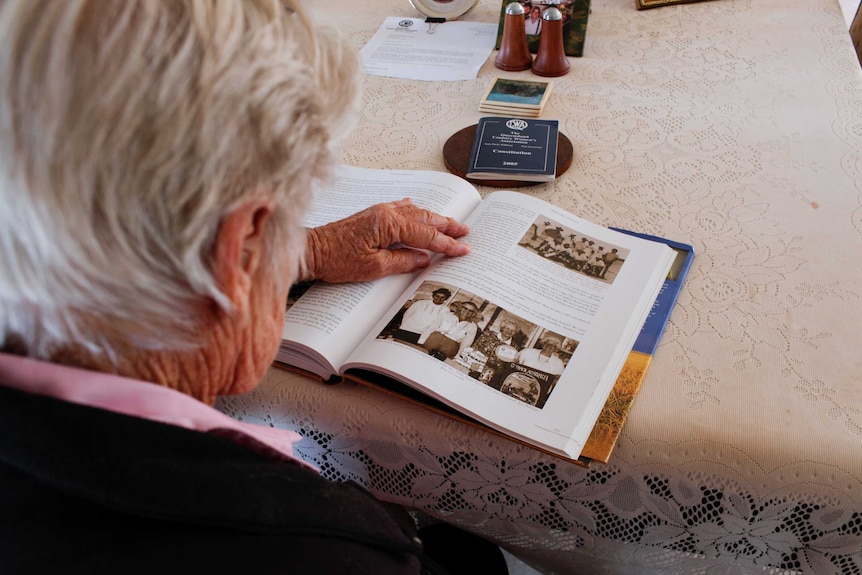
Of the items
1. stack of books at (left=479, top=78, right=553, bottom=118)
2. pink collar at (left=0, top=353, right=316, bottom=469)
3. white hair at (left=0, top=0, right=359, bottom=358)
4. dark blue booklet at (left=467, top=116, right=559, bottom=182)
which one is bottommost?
dark blue booklet at (left=467, top=116, right=559, bottom=182)

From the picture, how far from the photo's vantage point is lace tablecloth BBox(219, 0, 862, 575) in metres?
0.74

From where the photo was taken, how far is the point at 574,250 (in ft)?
3.20

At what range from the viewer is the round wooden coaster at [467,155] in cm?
115

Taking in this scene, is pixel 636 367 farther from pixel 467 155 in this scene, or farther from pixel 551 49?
pixel 551 49

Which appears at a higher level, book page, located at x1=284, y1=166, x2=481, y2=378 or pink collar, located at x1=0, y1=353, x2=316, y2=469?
pink collar, located at x1=0, y1=353, x2=316, y2=469

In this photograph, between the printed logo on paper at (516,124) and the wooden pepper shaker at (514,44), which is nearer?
the printed logo on paper at (516,124)

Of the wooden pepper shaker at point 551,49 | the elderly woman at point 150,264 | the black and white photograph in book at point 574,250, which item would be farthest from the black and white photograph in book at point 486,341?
the wooden pepper shaker at point 551,49

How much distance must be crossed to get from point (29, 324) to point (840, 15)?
173 cm

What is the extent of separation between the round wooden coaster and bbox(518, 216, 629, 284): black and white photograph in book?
164mm

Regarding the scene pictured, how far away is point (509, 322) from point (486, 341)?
0.04m

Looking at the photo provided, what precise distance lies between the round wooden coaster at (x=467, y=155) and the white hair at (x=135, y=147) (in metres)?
0.61

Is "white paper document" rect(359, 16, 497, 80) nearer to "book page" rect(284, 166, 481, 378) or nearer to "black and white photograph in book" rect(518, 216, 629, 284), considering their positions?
"book page" rect(284, 166, 481, 378)

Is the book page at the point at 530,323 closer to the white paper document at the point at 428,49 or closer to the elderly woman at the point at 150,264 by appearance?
the elderly woman at the point at 150,264

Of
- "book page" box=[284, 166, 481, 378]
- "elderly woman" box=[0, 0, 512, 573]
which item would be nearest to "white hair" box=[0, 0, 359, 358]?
"elderly woman" box=[0, 0, 512, 573]
